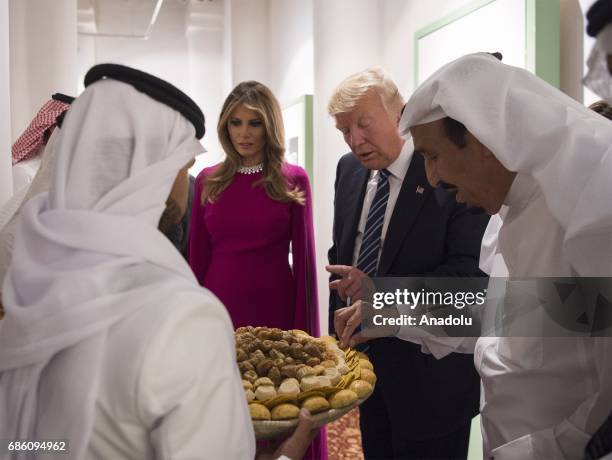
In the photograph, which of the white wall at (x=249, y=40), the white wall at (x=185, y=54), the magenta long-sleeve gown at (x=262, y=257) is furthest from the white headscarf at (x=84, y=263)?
the white wall at (x=185, y=54)

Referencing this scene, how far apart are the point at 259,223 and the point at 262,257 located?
0.55 feet

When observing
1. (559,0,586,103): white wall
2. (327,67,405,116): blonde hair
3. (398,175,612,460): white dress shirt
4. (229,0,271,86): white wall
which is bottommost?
(398,175,612,460): white dress shirt

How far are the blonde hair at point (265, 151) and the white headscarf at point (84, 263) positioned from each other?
1772 mm

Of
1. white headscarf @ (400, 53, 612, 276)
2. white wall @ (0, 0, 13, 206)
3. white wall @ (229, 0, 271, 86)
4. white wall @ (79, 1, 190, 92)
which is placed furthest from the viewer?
white wall @ (79, 1, 190, 92)

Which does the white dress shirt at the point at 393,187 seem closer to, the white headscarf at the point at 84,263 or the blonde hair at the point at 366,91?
the blonde hair at the point at 366,91

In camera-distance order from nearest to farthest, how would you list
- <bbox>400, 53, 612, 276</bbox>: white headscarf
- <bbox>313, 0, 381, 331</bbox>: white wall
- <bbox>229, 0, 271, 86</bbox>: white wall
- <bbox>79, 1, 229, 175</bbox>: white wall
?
<bbox>400, 53, 612, 276</bbox>: white headscarf → <bbox>313, 0, 381, 331</bbox>: white wall → <bbox>229, 0, 271, 86</bbox>: white wall → <bbox>79, 1, 229, 175</bbox>: white wall

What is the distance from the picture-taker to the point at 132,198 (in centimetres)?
105

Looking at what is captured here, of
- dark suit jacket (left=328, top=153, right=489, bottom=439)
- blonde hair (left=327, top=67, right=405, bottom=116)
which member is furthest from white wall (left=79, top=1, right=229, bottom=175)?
dark suit jacket (left=328, top=153, right=489, bottom=439)

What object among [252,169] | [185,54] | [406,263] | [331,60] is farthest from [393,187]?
[185,54]

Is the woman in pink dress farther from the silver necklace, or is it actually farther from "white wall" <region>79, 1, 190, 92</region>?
"white wall" <region>79, 1, 190, 92</region>

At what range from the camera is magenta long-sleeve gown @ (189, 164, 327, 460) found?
288 centimetres

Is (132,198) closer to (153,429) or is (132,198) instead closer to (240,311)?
(153,429)

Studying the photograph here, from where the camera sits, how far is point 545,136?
134 centimetres

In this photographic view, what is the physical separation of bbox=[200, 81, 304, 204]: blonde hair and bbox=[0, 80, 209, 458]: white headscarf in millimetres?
1772
